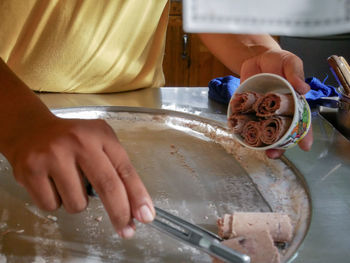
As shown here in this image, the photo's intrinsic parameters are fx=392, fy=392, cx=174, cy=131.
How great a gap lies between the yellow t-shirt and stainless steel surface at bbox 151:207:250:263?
2.18 ft

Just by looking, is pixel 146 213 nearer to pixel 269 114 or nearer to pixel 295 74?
pixel 269 114

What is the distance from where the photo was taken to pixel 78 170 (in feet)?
1.52

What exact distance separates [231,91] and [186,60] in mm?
1659

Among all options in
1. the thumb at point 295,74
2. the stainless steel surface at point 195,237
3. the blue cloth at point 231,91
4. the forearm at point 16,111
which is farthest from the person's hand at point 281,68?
the forearm at point 16,111

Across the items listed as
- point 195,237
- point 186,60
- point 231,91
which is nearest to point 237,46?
point 231,91

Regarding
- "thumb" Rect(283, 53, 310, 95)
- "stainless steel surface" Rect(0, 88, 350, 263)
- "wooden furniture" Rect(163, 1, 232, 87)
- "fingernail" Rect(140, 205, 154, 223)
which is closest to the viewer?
"fingernail" Rect(140, 205, 154, 223)

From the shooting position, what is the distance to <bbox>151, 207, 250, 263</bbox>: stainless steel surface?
48cm

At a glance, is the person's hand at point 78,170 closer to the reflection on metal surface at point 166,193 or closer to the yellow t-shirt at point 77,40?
the reflection on metal surface at point 166,193

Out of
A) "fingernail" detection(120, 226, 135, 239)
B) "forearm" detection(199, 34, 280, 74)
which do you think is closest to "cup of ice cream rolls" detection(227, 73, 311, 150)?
"forearm" detection(199, 34, 280, 74)

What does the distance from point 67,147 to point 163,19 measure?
80 cm

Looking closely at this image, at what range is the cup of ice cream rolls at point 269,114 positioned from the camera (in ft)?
2.14

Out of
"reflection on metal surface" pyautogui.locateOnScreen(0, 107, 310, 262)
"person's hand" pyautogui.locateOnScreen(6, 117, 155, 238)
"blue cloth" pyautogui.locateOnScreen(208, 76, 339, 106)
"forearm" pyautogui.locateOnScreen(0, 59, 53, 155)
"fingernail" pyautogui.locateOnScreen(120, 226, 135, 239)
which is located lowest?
"reflection on metal surface" pyautogui.locateOnScreen(0, 107, 310, 262)

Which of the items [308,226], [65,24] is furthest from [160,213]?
[65,24]

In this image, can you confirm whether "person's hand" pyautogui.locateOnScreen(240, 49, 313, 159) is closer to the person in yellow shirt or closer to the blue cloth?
the person in yellow shirt
